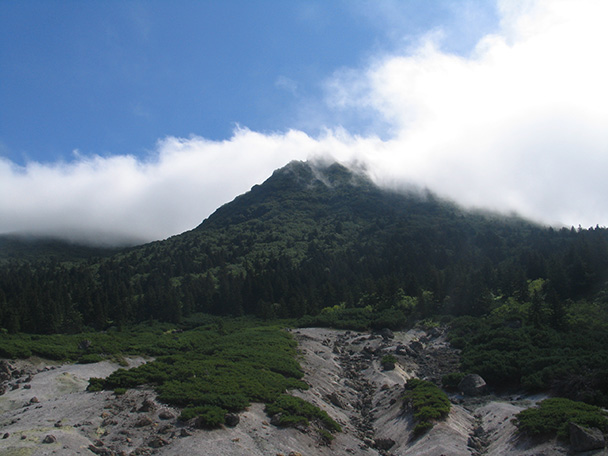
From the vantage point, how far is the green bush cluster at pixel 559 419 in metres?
21.3

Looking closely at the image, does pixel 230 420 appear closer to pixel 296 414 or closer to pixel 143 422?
pixel 143 422

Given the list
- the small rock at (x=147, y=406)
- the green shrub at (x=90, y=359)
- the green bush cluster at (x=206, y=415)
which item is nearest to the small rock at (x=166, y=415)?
the green bush cluster at (x=206, y=415)

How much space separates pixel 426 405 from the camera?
99.1ft

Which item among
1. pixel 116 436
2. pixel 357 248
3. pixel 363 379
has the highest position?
pixel 357 248

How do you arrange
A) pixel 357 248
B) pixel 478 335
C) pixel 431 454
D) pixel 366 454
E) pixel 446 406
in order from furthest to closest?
pixel 357 248 < pixel 478 335 < pixel 446 406 < pixel 366 454 < pixel 431 454

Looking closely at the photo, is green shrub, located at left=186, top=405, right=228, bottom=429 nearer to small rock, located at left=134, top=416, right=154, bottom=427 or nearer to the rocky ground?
the rocky ground

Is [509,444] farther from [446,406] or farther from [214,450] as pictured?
[214,450]

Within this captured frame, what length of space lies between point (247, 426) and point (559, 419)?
17.7m

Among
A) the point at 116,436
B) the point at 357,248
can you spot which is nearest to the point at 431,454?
the point at 116,436

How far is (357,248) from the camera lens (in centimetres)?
17688

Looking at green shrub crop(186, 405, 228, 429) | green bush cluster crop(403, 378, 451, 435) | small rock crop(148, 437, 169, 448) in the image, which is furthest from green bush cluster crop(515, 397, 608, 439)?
small rock crop(148, 437, 169, 448)

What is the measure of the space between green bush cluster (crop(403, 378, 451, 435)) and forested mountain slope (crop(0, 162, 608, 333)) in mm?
36591

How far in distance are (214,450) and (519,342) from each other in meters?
41.0

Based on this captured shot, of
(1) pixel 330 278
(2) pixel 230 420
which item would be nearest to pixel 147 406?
(2) pixel 230 420
